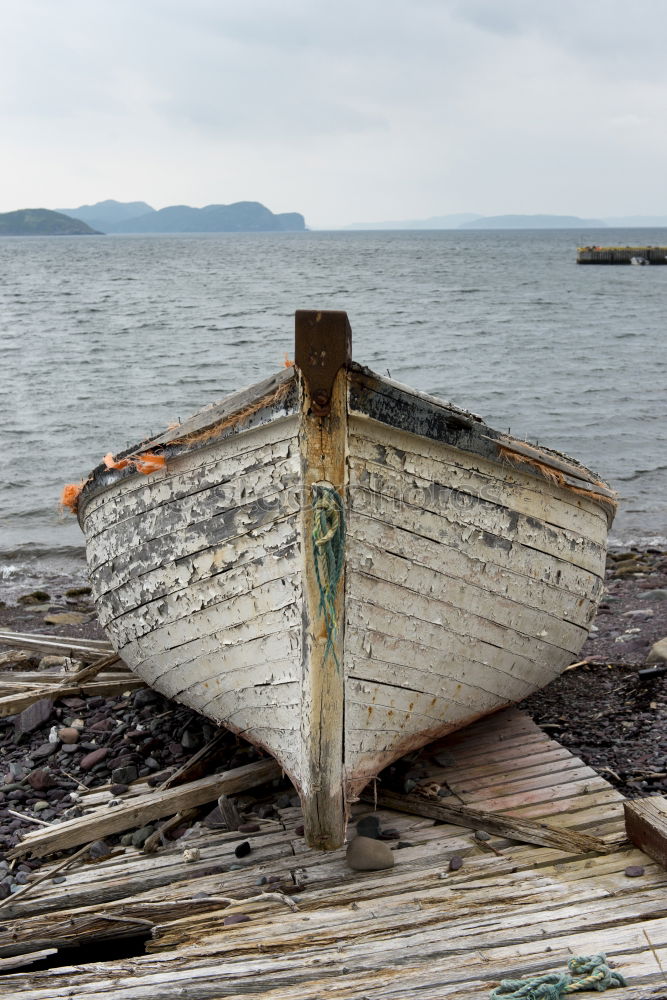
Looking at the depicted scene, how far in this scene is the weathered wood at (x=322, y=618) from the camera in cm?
409

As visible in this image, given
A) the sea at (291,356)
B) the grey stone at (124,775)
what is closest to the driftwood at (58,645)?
the sea at (291,356)

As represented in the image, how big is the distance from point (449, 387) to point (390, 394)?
2304cm

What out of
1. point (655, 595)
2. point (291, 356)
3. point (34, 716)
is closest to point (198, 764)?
point (34, 716)

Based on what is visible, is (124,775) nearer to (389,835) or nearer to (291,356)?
(389,835)

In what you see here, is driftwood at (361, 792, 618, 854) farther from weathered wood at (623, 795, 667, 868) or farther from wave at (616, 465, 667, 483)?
wave at (616, 465, 667, 483)

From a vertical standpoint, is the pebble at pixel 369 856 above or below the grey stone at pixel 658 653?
above

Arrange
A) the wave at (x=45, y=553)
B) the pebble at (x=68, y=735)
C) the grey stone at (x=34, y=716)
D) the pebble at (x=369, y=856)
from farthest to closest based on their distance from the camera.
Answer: the wave at (x=45, y=553) → the grey stone at (x=34, y=716) → the pebble at (x=68, y=735) → the pebble at (x=369, y=856)

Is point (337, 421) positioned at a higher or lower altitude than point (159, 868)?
higher

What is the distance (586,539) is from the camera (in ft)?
19.0

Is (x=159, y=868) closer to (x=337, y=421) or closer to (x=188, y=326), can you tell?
(x=337, y=421)

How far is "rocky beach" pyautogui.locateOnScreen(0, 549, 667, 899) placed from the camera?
5.51 m

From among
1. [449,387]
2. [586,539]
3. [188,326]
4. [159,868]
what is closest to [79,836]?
[159,868]

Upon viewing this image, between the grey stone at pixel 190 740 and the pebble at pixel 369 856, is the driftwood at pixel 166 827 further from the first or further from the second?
the pebble at pixel 369 856

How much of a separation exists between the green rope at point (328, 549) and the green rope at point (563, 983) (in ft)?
5.12
